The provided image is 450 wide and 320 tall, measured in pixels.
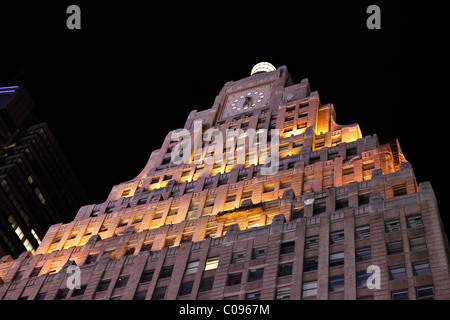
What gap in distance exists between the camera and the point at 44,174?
142 meters

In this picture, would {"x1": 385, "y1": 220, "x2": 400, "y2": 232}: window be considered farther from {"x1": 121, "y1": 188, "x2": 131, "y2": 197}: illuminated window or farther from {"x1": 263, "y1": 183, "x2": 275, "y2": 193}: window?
{"x1": 121, "y1": 188, "x2": 131, "y2": 197}: illuminated window

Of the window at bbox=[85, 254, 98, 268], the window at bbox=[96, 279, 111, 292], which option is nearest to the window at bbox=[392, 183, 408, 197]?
the window at bbox=[96, 279, 111, 292]

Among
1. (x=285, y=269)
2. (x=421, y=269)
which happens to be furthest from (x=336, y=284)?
(x=421, y=269)

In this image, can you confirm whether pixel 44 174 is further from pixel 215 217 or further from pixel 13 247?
pixel 215 217

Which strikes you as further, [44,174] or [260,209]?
[44,174]

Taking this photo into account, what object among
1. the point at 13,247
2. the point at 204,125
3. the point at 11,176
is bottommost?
the point at 13,247

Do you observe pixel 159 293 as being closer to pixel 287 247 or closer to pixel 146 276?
pixel 146 276

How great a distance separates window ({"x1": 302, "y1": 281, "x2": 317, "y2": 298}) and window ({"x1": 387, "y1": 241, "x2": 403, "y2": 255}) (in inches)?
275

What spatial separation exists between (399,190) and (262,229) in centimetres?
1448

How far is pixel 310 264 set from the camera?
5100 centimetres

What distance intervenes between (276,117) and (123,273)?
4262cm

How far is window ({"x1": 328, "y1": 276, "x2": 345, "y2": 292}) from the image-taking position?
46.7 metres
